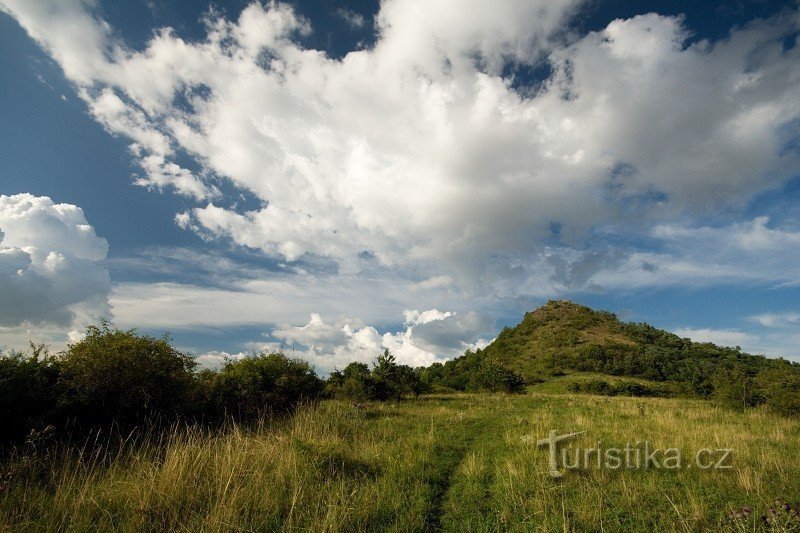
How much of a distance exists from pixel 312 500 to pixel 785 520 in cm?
676

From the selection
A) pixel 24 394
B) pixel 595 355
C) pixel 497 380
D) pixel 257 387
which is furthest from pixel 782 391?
pixel 595 355

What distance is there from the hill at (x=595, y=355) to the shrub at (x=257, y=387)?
2574 centimetres

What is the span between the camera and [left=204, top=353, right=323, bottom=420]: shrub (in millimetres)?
14460

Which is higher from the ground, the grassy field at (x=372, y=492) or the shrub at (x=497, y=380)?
the shrub at (x=497, y=380)

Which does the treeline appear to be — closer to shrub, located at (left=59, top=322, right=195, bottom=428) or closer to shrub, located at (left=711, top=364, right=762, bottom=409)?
shrub, located at (left=59, top=322, right=195, bottom=428)

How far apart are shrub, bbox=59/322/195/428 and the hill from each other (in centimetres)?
3457

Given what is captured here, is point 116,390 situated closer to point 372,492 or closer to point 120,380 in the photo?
point 120,380

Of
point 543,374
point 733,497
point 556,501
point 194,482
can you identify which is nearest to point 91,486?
point 194,482

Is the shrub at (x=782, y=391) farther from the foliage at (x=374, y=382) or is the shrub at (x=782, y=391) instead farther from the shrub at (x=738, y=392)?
the foliage at (x=374, y=382)

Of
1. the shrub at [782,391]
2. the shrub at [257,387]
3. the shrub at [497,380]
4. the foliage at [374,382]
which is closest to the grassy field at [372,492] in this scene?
the shrub at [257,387]

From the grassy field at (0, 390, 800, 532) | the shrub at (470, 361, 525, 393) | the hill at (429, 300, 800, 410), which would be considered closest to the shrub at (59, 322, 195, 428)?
the grassy field at (0, 390, 800, 532)

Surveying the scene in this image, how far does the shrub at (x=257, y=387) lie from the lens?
1446cm

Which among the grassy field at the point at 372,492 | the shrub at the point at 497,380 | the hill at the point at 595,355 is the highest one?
the hill at the point at 595,355

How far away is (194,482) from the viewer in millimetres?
6258
